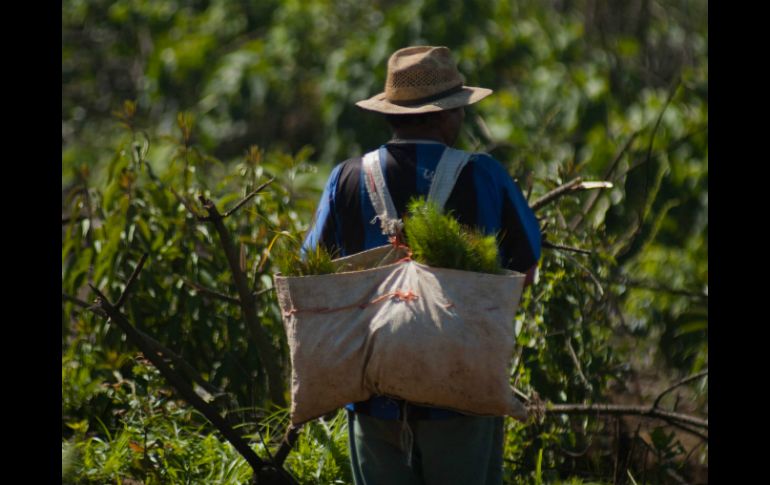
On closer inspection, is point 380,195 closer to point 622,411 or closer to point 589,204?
point 622,411

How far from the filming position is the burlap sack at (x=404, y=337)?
2848mm

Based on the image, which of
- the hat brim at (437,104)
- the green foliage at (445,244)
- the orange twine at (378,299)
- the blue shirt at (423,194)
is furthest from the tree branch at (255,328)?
the green foliage at (445,244)

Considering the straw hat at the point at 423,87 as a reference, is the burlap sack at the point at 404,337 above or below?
below

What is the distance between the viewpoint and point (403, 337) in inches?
112

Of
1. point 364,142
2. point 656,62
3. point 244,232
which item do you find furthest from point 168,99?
point 244,232

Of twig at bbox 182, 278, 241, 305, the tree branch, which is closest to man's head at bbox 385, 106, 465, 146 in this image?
the tree branch

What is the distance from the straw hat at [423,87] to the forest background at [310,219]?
1.65 feet

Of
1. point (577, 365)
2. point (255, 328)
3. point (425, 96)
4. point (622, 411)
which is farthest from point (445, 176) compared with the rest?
point (622, 411)

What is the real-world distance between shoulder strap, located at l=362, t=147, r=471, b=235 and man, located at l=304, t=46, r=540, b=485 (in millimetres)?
18

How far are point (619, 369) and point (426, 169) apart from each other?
2161 millimetres

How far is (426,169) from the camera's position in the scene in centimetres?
319

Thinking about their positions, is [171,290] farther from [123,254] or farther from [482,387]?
[482,387]

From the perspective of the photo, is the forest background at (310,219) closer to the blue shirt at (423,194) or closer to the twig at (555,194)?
the twig at (555,194)

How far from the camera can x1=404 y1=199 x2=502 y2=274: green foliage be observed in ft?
9.59
